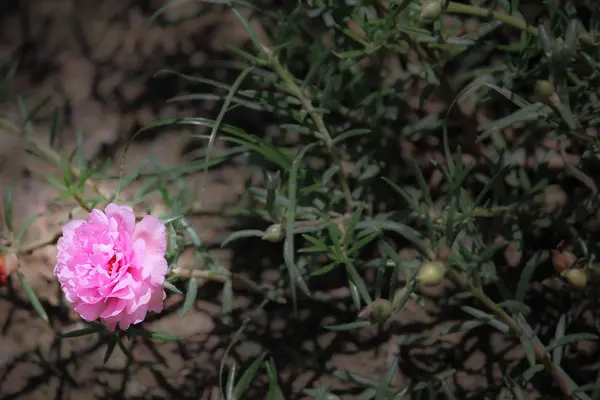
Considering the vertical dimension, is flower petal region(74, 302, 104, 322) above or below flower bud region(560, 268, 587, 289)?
above

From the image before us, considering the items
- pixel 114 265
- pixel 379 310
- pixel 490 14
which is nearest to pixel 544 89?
pixel 490 14

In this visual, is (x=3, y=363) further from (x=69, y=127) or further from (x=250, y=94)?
(x=250, y=94)

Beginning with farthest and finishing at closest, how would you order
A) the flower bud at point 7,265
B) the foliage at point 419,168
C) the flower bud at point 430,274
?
1. the flower bud at point 7,265
2. the foliage at point 419,168
3. the flower bud at point 430,274

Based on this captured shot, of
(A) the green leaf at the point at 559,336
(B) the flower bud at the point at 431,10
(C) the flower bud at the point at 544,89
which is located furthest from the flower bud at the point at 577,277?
(B) the flower bud at the point at 431,10

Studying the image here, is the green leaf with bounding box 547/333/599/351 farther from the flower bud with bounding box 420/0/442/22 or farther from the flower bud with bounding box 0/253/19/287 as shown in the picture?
the flower bud with bounding box 0/253/19/287

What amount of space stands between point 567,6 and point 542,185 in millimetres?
278

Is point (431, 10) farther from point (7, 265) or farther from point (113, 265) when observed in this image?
point (7, 265)

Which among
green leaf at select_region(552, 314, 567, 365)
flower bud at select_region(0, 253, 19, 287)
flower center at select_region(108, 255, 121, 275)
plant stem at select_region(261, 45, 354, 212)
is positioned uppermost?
plant stem at select_region(261, 45, 354, 212)

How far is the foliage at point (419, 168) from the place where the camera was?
87cm

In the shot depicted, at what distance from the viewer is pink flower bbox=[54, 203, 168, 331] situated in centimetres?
77

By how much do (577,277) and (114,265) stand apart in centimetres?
61

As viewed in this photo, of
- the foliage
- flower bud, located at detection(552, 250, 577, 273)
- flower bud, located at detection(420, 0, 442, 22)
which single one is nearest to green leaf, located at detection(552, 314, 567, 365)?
the foliage

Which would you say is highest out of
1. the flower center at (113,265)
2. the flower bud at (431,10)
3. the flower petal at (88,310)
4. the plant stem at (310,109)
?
the flower bud at (431,10)

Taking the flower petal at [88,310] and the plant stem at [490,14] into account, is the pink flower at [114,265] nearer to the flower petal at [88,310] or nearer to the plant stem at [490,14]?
the flower petal at [88,310]
